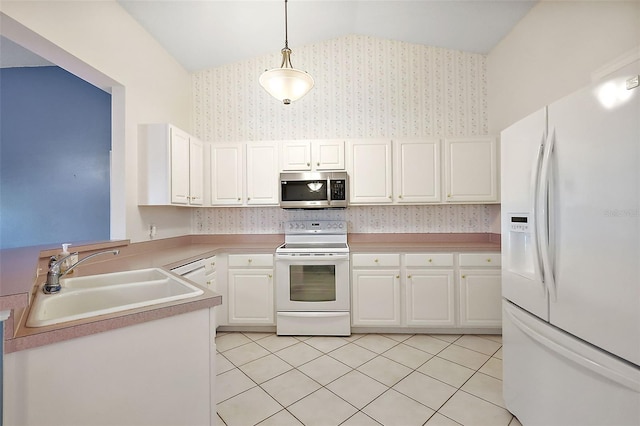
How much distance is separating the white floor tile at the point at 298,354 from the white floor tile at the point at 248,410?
1.46 feet

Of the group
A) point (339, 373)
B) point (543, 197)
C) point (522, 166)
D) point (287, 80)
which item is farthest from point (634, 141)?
point (339, 373)

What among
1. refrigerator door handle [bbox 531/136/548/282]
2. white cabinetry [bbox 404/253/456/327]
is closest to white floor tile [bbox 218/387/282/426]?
white cabinetry [bbox 404/253/456/327]

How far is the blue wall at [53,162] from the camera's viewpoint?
2.94 meters

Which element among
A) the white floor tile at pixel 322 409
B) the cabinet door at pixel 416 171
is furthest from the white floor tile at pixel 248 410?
the cabinet door at pixel 416 171

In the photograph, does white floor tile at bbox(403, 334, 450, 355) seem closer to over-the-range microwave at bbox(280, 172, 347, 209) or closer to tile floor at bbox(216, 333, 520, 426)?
tile floor at bbox(216, 333, 520, 426)

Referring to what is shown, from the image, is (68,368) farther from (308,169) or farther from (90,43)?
(308,169)

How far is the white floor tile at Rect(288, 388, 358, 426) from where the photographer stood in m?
1.62

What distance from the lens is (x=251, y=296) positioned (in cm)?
283

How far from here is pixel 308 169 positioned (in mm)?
3070

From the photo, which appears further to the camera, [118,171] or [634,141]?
[118,171]

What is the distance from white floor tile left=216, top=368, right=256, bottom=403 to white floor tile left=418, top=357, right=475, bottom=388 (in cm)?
132

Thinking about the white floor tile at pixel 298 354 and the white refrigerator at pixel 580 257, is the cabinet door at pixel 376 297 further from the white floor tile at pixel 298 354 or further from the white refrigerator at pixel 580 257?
the white refrigerator at pixel 580 257

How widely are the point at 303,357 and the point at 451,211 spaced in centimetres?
232

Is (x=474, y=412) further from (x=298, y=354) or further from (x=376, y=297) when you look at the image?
(x=298, y=354)
